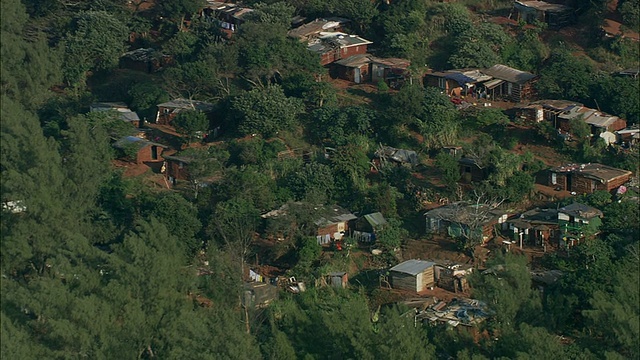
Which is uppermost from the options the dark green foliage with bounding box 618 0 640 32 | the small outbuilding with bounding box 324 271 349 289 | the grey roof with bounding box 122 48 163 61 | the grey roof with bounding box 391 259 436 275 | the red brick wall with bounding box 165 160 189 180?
the dark green foliage with bounding box 618 0 640 32

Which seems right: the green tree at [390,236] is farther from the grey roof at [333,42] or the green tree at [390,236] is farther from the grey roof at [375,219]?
the grey roof at [333,42]

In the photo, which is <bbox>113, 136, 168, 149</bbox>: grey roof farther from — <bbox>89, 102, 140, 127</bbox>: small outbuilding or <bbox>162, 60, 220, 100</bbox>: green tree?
<bbox>162, 60, 220, 100</bbox>: green tree

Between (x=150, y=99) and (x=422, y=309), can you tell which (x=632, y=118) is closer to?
(x=422, y=309)

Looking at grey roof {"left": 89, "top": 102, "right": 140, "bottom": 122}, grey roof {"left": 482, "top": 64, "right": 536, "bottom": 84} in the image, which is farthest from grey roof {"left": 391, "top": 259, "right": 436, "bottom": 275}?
grey roof {"left": 89, "top": 102, "right": 140, "bottom": 122}

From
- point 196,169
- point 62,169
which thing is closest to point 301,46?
point 196,169

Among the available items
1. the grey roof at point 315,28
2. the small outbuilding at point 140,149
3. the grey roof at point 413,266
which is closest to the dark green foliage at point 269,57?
the grey roof at point 315,28

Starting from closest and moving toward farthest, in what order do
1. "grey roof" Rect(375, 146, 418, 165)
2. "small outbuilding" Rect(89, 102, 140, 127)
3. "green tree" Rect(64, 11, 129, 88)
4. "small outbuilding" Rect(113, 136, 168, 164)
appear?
"grey roof" Rect(375, 146, 418, 165) < "small outbuilding" Rect(113, 136, 168, 164) < "small outbuilding" Rect(89, 102, 140, 127) < "green tree" Rect(64, 11, 129, 88)

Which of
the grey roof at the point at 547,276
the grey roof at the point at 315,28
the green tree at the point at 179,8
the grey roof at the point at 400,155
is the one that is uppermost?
the green tree at the point at 179,8
